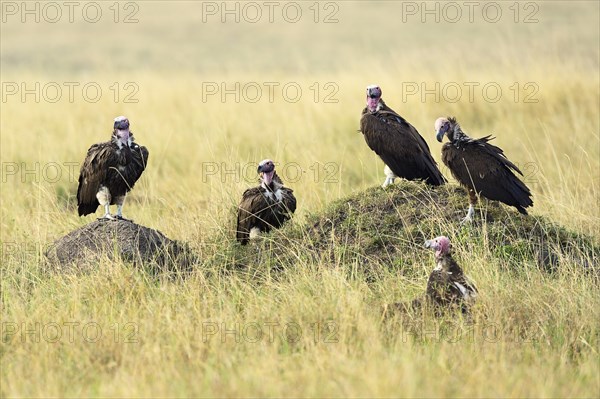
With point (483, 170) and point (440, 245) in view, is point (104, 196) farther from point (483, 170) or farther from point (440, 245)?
point (483, 170)

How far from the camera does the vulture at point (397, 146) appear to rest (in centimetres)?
943

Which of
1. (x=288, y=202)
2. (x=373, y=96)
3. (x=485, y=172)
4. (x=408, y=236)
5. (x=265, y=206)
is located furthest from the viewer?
(x=373, y=96)

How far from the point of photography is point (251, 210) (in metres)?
8.98

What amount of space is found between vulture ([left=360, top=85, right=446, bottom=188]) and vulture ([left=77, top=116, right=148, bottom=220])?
2.12m

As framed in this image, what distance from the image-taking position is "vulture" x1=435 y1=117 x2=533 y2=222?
852 cm

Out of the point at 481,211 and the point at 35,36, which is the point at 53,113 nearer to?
the point at 481,211

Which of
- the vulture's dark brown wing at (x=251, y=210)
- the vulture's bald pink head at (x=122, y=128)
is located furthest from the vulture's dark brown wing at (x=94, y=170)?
the vulture's dark brown wing at (x=251, y=210)

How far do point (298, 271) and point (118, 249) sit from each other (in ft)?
4.79

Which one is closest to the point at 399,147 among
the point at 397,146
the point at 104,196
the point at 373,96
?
the point at 397,146

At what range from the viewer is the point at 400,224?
8.96 m

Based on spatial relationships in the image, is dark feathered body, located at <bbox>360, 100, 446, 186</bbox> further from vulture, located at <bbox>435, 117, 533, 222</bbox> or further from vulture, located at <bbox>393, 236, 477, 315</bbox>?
vulture, located at <bbox>393, 236, 477, 315</bbox>

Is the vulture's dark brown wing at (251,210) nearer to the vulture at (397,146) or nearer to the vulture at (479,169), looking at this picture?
the vulture at (397,146)

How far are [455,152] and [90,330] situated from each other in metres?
3.29

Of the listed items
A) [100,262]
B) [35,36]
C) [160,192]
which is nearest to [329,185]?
[160,192]
